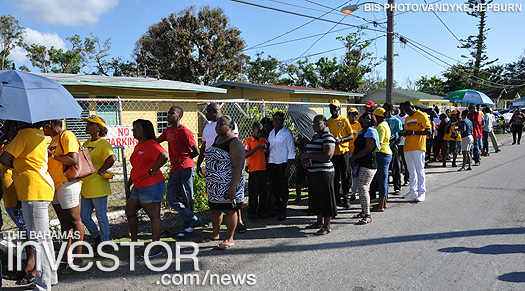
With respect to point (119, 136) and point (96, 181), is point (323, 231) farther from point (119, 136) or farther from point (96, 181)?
point (119, 136)

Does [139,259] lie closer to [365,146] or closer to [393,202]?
[365,146]

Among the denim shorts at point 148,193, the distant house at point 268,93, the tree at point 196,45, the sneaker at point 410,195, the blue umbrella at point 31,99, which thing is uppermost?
the tree at point 196,45

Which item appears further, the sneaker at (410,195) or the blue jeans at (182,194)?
the sneaker at (410,195)

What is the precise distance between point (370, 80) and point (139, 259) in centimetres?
5106

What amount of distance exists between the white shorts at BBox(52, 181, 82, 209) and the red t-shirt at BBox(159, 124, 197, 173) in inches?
58.7

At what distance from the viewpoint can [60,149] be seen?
3973 millimetres

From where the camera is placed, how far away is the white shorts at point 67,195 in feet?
13.2

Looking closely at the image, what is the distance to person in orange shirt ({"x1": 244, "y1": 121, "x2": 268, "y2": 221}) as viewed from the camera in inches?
236

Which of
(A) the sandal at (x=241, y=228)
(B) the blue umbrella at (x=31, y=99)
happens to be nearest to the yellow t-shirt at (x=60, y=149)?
(B) the blue umbrella at (x=31, y=99)

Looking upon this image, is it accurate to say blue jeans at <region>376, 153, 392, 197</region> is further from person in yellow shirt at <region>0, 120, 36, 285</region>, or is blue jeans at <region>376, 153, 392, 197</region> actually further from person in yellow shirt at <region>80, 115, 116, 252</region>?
person in yellow shirt at <region>0, 120, 36, 285</region>

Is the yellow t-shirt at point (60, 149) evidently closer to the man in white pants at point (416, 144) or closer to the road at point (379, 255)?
the road at point (379, 255)

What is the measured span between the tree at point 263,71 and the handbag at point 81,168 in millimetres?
37812

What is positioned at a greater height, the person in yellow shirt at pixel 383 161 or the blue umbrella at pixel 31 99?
the blue umbrella at pixel 31 99

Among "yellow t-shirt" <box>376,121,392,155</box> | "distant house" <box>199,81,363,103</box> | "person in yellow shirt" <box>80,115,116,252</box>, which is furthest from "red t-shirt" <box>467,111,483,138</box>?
"person in yellow shirt" <box>80,115,116,252</box>
